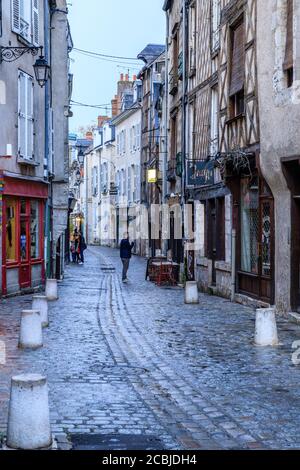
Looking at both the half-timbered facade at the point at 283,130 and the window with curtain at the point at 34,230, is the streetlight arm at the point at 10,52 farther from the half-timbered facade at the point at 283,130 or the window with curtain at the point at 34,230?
the half-timbered facade at the point at 283,130

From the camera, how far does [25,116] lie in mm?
18938

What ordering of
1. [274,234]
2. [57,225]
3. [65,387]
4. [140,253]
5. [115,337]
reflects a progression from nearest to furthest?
1. [65,387]
2. [115,337]
3. [274,234]
4. [57,225]
5. [140,253]

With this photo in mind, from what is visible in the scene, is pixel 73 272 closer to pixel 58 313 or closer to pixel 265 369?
pixel 58 313

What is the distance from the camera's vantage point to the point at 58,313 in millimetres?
14664

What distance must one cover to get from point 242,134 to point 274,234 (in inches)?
116

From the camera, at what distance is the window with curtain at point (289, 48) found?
13148mm

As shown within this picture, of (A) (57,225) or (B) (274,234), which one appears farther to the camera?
(A) (57,225)

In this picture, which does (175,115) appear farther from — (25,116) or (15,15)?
(15,15)

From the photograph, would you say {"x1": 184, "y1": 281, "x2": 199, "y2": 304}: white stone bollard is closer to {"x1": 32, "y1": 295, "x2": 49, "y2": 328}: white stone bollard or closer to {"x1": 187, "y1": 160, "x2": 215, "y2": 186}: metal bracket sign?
{"x1": 187, "y1": 160, "x2": 215, "y2": 186}: metal bracket sign

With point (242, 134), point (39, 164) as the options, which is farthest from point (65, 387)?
point (39, 164)

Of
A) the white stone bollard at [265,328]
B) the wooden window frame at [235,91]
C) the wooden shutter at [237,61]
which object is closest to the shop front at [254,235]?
the wooden window frame at [235,91]

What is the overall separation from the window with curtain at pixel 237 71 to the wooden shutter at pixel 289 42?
2.99m

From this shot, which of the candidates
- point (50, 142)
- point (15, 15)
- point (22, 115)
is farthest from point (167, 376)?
point (50, 142)

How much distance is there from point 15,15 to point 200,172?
6225 mm
